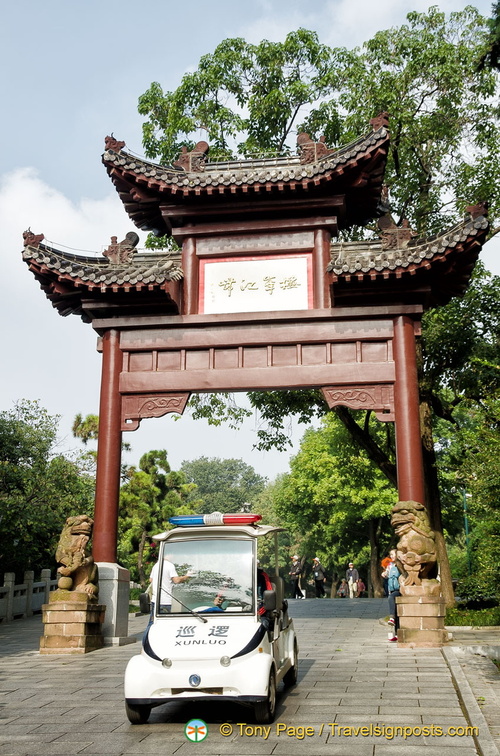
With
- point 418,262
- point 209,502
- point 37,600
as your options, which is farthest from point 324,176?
point 209,502

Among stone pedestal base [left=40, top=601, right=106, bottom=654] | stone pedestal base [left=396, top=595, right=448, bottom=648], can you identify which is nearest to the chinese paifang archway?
stone pedestal base [left=40, top=601, right=106, bottom=654]

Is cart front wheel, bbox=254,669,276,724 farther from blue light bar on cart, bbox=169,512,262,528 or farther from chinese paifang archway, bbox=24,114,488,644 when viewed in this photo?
chinese paifang archway, bbox=24,114,488,644

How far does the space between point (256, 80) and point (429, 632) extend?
16933 millimetres

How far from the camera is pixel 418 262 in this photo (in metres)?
13.0

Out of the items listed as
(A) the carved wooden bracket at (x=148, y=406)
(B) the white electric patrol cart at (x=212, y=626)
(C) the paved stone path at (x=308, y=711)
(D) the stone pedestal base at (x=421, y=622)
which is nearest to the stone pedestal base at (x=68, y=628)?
(C) the paved stone path at (x=308, y=711)

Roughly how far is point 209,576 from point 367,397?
6.63m

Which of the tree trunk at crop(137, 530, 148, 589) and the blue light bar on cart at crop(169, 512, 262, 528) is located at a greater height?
the blue light bar on cart at crop(169, 512, 262, 528)

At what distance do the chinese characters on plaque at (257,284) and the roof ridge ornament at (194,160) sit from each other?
2.03 metres

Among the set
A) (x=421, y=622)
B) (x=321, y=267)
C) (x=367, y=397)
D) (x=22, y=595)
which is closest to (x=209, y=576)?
(x=421, y=622)

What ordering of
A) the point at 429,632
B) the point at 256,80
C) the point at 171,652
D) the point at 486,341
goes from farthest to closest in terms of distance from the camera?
the point at 256,80, the point at 486,341, the point at 429,632, the point at 171,652

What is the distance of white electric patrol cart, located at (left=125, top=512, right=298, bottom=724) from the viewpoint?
656 centimetres

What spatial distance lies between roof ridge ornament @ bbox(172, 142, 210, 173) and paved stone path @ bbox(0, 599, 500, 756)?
921 cm

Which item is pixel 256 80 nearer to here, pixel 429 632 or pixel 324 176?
pixel 324 176

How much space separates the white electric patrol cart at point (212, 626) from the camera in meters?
6.56
